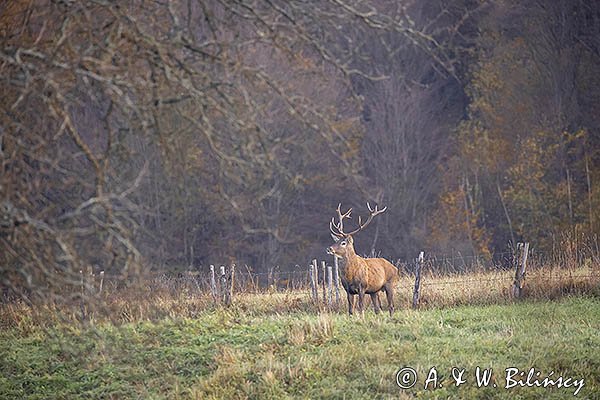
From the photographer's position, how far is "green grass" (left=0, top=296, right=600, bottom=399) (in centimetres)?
1124

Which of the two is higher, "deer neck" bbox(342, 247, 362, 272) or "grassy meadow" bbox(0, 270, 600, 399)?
Result: "deer neck" bbox(342, 247, 362, 272)

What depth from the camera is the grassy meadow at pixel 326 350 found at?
1122 cm

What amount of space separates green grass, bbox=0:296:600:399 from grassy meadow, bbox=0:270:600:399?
19mm

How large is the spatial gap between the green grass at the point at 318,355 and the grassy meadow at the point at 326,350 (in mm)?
19

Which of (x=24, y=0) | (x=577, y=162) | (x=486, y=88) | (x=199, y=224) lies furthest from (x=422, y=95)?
(x=24, y=0)

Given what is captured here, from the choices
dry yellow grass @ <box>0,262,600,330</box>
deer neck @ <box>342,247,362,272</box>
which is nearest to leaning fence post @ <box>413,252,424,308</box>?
dry yellow grass @ <box>0,262,600,330</box>

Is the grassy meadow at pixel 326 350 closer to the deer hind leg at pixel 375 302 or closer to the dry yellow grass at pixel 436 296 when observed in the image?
the dry yellow grass at pixel 436 296

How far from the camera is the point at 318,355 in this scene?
12.4 m

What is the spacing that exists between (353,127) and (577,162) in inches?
304

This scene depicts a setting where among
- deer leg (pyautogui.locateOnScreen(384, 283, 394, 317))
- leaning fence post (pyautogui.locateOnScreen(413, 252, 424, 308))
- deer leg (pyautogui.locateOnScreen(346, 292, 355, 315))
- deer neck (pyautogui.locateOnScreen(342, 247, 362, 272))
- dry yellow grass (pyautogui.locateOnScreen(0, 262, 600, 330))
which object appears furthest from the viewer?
leaning fence post (pyautogui.locateOnScreen(413, 252, 424, 308))

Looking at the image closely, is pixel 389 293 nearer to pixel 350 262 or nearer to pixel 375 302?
pixel 375 302

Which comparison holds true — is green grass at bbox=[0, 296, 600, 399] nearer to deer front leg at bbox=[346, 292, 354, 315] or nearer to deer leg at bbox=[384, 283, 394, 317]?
deer front leg at bbox=[346, 292, 354, 315]

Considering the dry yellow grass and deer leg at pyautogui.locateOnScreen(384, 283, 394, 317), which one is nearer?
deer leg at pyautogui.locateOnScreen(384, 283, 394, 317)

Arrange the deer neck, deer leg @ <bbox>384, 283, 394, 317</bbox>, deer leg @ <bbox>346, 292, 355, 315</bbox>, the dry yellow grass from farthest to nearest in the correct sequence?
→ 1. the dry yellow grass
2. deer leg @ <bbox>384, 283, 394, 317</bbox>
3. the deer neck
4. deer leg @ <bbox>346, 292, 355, 315</bbox>
